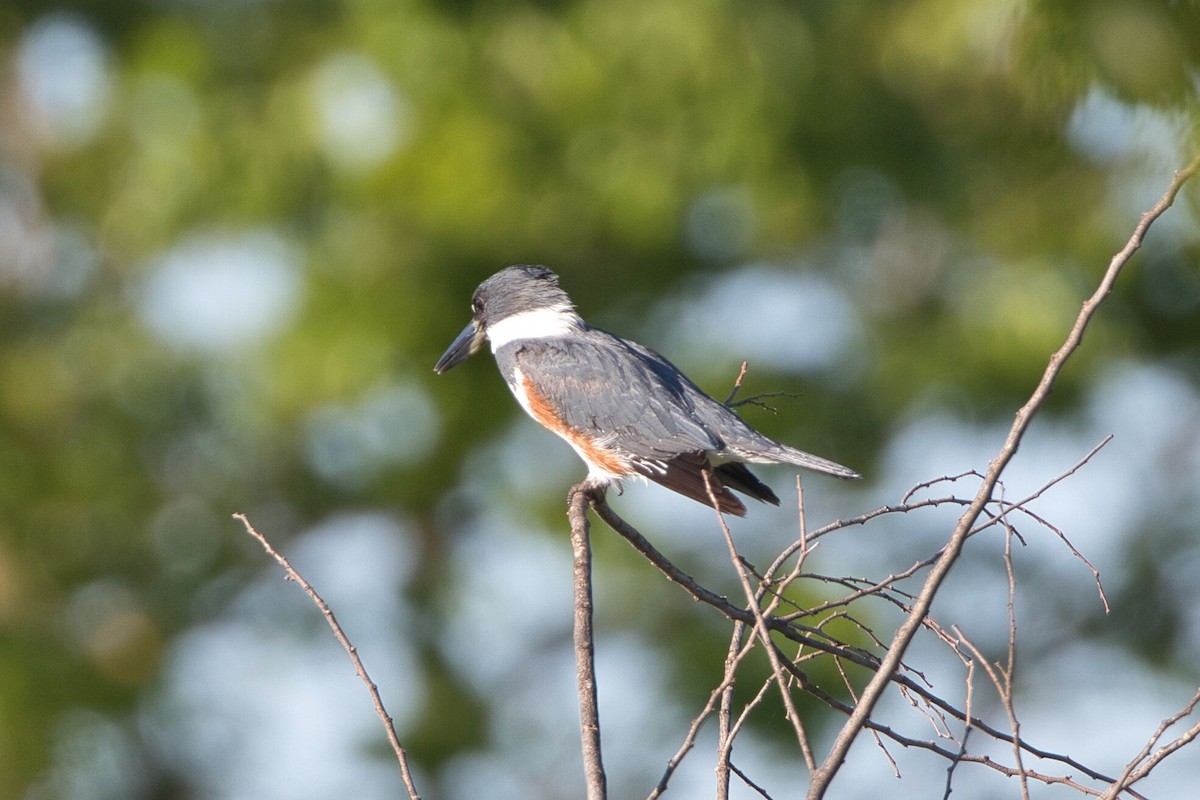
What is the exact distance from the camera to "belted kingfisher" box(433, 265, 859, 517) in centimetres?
345

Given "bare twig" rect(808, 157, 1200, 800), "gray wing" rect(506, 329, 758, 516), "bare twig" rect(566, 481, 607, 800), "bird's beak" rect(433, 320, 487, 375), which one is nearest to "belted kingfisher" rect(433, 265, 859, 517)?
"gray wing" rect(506, 329, 758, 516)

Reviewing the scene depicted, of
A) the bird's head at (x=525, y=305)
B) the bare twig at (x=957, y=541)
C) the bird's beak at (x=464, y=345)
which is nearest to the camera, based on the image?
the bare twig at (x=957, y=541)

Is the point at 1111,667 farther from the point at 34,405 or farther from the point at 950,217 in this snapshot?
the point at 34,405

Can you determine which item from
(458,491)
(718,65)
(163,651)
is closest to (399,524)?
(458,491)

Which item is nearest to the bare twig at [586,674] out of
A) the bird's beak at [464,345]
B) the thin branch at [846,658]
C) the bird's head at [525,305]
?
the thin branch at [846,658]

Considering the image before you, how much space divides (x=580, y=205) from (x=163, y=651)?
3015mm

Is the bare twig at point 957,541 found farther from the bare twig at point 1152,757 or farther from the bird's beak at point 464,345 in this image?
the bird's beak at point 464,345

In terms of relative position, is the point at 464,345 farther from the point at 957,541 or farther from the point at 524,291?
the point at 957,541

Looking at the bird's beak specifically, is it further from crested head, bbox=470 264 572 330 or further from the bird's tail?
the bird's tail

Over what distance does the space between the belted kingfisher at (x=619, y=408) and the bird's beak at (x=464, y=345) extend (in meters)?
0.20

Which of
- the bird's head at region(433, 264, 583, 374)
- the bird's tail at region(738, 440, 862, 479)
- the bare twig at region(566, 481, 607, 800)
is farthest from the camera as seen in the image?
the bird's head at region(433, 264, 583, 374)

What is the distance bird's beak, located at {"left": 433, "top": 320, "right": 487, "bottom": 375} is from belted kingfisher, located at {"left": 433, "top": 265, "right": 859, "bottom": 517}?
200mm

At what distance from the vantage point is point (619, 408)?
12.0 ft

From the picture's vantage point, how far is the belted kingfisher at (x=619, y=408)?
3.45m
